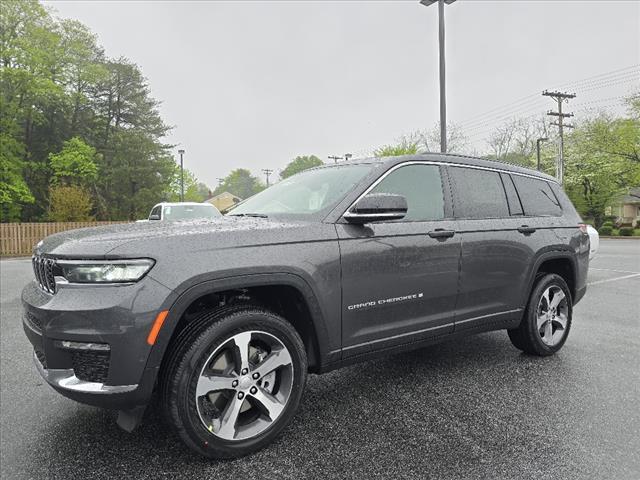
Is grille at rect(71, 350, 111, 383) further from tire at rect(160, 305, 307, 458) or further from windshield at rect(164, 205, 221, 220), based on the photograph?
windshield at rect(164, 205, 221, 220)

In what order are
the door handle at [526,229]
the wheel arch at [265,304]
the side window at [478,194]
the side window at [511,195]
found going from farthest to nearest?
the side window at [511,195], the door handle at [526,229], the side window at [478,194], the wheel arch at [265,304]

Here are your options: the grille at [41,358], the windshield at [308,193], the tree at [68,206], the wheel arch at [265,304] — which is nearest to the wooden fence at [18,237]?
the tree at [68,206]

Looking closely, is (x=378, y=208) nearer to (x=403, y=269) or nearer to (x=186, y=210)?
(x=403, y=269)

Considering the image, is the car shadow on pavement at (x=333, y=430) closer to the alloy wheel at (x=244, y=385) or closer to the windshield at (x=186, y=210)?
the alloy wheel at (x=244, y=385)

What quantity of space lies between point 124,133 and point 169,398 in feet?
125

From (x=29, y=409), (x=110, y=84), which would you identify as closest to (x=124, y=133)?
(x=110, y=84)

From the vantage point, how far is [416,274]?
3.00 metres

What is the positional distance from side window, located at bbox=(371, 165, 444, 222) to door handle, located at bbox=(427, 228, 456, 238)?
0.37ft

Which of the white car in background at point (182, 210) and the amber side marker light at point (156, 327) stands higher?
the white car in background at point (182, 210)

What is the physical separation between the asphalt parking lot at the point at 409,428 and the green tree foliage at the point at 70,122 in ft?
98.4

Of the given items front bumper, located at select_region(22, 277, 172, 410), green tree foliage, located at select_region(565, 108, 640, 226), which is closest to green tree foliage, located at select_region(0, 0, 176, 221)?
front bumper, located at select_region(22, 277, 172, 410)

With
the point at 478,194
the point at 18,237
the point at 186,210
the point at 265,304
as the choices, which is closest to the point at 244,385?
the point at 265,304

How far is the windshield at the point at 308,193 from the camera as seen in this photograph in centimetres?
298

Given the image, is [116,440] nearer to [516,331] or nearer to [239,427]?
[239,427]
